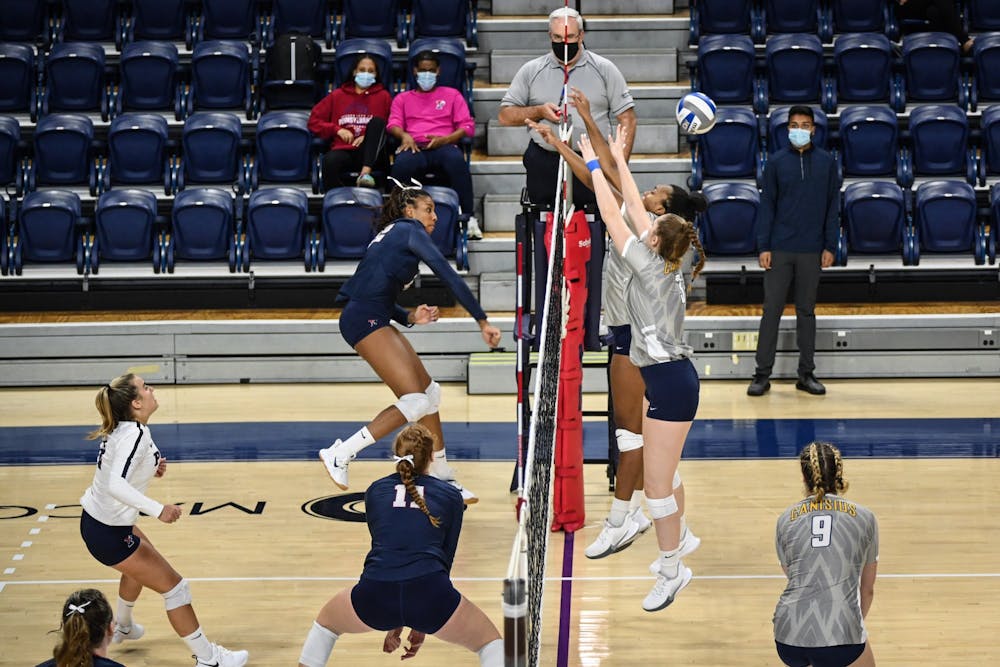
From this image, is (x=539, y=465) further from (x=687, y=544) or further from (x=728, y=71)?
(x=728, y=71)

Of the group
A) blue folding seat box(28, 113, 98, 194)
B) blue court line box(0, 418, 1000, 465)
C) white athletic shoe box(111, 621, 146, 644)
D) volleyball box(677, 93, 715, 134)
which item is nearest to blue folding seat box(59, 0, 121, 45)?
blue folding seat box(28, 113, 98, 194)

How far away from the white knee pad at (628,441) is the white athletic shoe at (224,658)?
242 cm

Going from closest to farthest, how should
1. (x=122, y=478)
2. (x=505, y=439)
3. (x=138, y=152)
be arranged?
1. (x=122, y=478)
2. (x=505, y=439)
3. (x=138, y=152)

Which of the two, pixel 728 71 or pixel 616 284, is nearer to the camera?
pixel 616 284

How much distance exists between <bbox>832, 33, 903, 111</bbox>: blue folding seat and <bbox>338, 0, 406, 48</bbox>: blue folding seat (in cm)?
459

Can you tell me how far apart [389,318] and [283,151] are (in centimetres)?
582

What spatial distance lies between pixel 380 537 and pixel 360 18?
10.6m

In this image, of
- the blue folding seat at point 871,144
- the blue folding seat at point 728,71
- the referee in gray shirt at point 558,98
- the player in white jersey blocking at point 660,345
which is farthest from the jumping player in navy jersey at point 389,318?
the blue folding seat at point 728,71

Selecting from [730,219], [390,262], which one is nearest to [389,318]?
[390,262]

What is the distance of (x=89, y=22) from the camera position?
14.7 metres

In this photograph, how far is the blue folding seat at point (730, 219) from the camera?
1238 centimetres

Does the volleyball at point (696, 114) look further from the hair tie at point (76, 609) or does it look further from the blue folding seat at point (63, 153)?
the blue folding seat at point (63, 153)

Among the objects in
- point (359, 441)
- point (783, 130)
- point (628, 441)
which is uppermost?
point (783, 130)

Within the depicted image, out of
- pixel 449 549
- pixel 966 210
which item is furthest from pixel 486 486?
pixel 966 210
